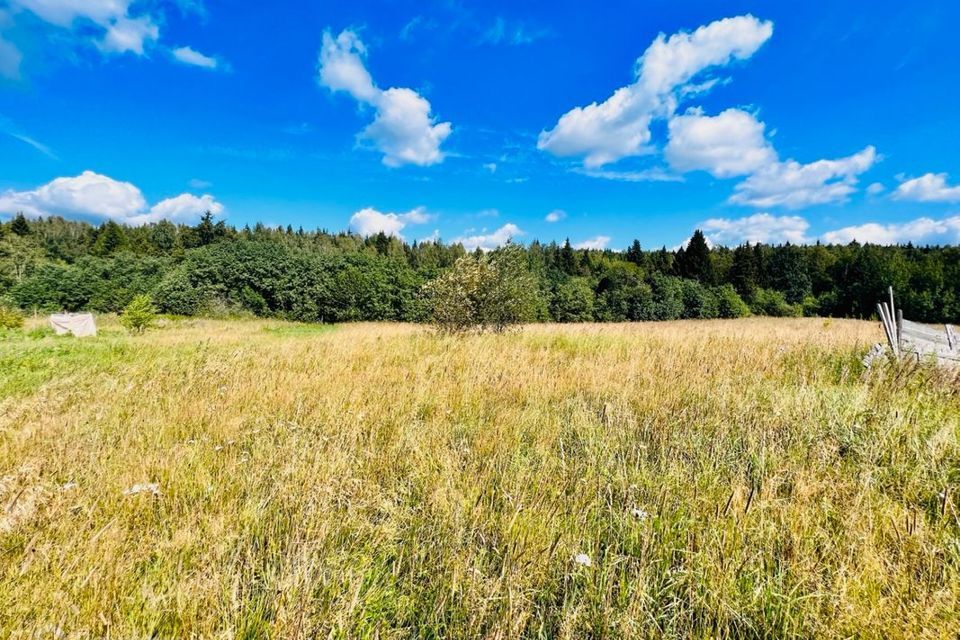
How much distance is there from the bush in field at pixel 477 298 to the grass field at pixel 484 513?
11.3 metres

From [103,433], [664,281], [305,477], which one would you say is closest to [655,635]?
[305,477]

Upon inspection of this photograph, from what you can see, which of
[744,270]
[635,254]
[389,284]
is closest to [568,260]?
[635,254]

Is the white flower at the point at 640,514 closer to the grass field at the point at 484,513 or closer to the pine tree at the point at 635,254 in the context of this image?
the grass field at the point at 484,513

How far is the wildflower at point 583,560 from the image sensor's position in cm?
176

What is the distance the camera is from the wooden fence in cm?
510

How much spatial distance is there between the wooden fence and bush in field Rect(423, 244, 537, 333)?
11088mm

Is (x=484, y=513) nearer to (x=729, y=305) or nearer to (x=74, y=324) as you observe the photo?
(x=74, y=324)

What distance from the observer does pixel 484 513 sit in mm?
2201

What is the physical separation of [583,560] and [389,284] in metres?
51.7

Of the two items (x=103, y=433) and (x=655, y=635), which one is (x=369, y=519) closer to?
(x=655, y=635)

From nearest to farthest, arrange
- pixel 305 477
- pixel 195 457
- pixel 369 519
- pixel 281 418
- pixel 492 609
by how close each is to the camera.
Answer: pixel 492 609 → pixel 369 519 → pixel 305 477 → pixel 195 457 → pixel 281 418

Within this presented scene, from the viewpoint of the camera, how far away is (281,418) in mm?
3660

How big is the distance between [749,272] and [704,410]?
7463 cm

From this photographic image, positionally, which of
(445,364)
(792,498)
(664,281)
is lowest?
(792,498)
